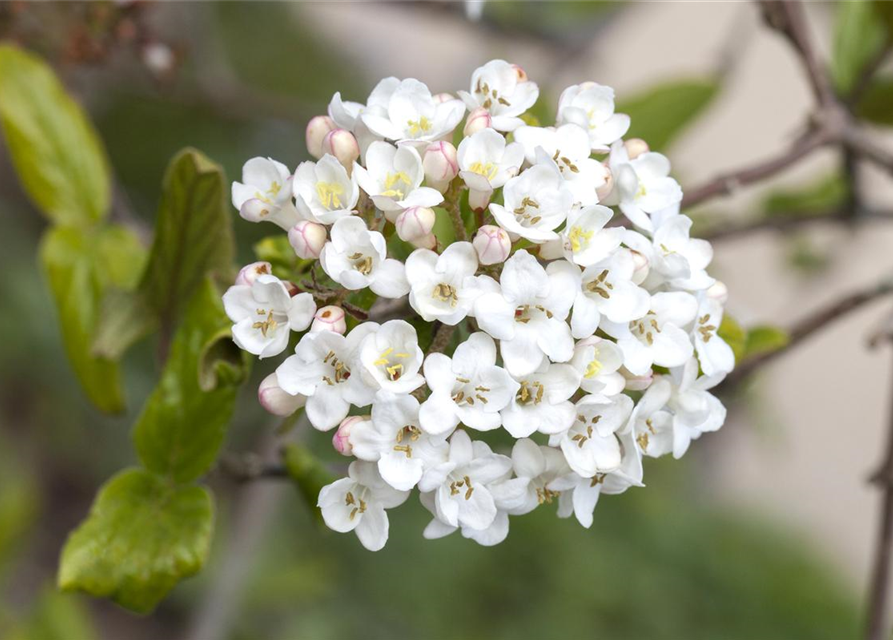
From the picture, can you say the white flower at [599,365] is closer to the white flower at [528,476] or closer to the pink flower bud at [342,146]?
the white flower at [528,476]

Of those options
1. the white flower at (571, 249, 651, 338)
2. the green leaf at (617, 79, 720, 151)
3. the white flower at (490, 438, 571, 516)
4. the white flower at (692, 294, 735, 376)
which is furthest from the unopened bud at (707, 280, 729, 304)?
the green leaf at (617, 79, 720, 151)

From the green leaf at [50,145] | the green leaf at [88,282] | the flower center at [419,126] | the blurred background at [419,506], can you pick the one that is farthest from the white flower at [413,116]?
the blurred background at [419,506]

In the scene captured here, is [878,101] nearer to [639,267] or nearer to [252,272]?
[639,267]

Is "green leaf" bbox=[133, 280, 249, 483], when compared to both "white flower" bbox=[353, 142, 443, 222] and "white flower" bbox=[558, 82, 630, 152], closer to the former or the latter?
"white flower" bbox=[353, 142, 443, 222]

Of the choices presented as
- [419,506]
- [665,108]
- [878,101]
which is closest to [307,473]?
[665,108]

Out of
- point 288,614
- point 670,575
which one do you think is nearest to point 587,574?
point 670,575

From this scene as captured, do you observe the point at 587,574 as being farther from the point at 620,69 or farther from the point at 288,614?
the point at 620,69
